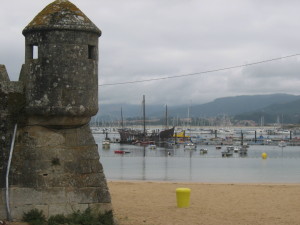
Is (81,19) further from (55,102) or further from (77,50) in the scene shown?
(55,102)

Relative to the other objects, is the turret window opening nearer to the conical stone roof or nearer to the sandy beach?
the conical stone roof

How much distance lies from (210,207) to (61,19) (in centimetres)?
872

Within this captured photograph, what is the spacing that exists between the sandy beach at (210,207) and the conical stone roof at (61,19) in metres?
4.67

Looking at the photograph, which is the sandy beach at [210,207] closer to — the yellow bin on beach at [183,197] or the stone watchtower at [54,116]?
the yellow bin on beach at [183,197]

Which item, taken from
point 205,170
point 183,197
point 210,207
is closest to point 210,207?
point 210,207

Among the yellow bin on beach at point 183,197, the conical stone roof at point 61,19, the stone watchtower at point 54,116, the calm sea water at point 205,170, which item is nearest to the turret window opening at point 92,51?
the stone watchtower at point 54,116

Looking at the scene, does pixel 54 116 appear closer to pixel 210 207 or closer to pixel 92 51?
pixel 92 51

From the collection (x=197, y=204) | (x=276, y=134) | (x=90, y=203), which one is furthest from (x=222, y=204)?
(x=276, y=134)

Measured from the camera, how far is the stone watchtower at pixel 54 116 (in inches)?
363

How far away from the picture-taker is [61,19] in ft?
30.9

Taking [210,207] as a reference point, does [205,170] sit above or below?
below

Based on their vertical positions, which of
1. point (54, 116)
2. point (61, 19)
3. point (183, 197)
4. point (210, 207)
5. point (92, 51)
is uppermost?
point (61, 19)

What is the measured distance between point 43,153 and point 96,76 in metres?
1.87

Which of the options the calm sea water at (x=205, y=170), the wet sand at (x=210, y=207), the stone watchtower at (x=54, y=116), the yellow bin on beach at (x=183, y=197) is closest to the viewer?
the stone watchtower at (x=54, y=116)
